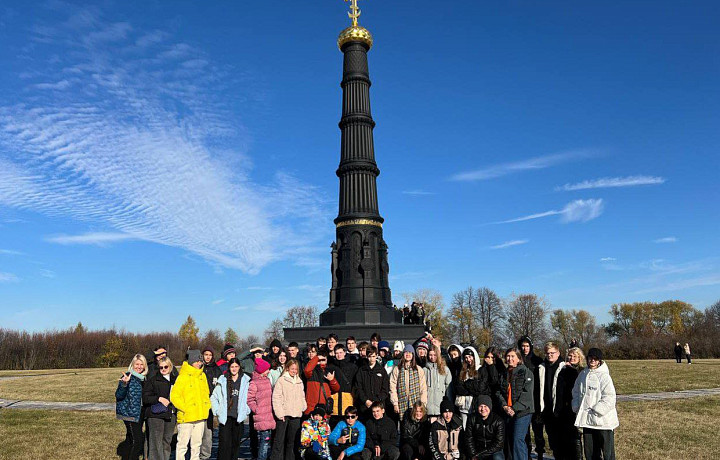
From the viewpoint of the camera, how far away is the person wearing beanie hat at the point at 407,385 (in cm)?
717

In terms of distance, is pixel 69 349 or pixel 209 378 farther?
pixel 69 349

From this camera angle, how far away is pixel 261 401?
7.54 metres

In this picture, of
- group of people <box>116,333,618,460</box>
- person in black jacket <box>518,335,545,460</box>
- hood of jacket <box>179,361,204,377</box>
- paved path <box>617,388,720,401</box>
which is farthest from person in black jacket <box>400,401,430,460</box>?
paved path <box>617,388,720,401</box>

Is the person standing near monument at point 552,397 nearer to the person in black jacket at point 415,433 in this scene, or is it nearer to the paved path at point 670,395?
the person in black jacket at point 415,433

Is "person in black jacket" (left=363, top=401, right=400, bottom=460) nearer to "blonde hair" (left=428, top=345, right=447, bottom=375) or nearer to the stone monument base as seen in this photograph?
"blonde hair" (left=428, top=345, right=447, bottom=375)

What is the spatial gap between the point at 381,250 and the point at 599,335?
63081mm

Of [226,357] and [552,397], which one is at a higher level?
[226,357]

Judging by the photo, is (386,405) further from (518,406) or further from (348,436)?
(518,406)

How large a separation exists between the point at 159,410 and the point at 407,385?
3.67 meters

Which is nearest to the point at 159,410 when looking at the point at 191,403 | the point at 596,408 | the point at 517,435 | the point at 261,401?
the point at 191,403

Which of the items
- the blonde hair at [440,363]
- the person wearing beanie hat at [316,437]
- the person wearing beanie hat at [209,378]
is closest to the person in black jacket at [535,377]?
the blonde hair at [440,363]

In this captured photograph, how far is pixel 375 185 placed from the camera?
21.4m

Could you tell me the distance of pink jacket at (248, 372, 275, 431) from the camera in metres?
7.45

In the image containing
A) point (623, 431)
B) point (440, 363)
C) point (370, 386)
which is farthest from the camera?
point (623, 431)
